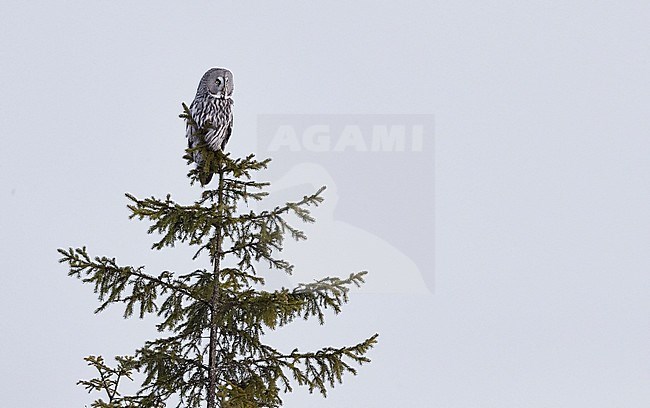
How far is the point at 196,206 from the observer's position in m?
4.47

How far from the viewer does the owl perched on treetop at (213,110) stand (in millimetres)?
4629

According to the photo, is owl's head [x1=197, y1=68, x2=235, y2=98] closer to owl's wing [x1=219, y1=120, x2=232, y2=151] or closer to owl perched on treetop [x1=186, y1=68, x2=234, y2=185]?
owl perched on treetop [x1=186, y1=68, x2=234, y2=185]

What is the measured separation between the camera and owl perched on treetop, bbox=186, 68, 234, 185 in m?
4.63

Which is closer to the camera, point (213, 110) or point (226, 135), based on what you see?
point (213, 110)

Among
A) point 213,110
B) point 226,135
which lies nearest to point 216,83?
point 213,110

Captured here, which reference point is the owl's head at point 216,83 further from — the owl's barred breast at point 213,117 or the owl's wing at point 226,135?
the owl's wing at point 226,135

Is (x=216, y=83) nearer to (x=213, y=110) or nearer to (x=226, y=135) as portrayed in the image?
(x=213, y=110)

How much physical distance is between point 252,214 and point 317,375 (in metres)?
0.94

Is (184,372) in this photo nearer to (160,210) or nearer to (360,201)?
(160,210)

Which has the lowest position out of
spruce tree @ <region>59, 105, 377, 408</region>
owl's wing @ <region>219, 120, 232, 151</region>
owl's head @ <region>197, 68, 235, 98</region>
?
spruce tree @ <region>59, 105, 377, 408</region>

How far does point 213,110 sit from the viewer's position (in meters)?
4.65

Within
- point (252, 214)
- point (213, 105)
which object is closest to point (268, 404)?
point (252, 214)

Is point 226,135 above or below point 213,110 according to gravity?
below

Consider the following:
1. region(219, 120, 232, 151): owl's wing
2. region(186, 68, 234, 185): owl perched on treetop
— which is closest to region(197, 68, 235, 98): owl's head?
→ region(186, 68, 234, 185): owl perched on treetop
